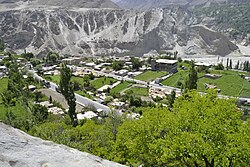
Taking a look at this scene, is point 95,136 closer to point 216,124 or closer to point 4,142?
point 216,124

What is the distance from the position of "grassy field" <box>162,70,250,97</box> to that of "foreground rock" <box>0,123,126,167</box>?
5267 centimetres

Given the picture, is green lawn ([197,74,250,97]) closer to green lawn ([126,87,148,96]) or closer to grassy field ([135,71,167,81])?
grassy field ([135,71,167,81])

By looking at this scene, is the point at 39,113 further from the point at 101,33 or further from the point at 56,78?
the point at 101,33

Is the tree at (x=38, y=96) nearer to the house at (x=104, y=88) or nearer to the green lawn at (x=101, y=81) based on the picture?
the house at (x=104, y=88)

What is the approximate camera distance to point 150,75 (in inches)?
2847

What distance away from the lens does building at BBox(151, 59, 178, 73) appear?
74438mm

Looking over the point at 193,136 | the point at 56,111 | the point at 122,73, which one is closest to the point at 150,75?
the point at 122,73

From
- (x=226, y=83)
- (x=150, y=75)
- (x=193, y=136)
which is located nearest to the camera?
(x=193, y=136)

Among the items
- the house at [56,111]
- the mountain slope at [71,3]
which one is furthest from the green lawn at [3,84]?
the mountain slope at [71,3]

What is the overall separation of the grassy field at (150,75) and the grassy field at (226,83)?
3.91 m

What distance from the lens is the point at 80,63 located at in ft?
291

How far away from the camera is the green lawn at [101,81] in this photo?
64681mm

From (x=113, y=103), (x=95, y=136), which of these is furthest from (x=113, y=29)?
(x=95, y=136)

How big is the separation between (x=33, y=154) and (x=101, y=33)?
132 m
